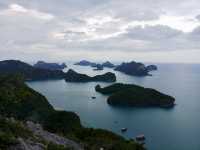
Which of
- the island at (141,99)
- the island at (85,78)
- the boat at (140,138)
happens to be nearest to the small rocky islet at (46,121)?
the island at (141,99)

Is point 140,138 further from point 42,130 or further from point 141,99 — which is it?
point 141,99

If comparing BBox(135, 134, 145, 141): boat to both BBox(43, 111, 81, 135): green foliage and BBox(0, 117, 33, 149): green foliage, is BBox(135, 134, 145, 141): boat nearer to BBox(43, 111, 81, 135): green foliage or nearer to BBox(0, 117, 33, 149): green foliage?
BBox(43, 111, 81, 135): green foliage

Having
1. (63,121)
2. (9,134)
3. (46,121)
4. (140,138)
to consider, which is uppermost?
(9,134)

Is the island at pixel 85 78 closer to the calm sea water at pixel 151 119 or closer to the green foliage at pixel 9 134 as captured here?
the calm sea water at pixel 151 119

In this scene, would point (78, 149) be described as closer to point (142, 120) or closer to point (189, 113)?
point (142, 120)

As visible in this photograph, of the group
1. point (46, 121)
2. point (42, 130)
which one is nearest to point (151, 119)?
point (46, 121)

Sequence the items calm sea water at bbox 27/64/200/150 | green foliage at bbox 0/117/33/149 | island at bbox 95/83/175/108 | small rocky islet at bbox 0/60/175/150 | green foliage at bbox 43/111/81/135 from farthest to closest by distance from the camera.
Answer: island at bbox 95/83/175/108 < calm sea water at bbox 27/64/200/150 < green foliage at bbox 43/111/81/135 < small rocky islet at bbox 0/60/175/150 < green foliage at bbox 0/117/33/149

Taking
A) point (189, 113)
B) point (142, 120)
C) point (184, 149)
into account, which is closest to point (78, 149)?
point (184, 149)

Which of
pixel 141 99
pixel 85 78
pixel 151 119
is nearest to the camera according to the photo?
pixel 151 119

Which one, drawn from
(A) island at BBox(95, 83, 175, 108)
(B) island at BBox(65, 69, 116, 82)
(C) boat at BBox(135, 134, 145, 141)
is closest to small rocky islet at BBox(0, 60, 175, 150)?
(A) island at BBox(95, 83, 175, 108)
